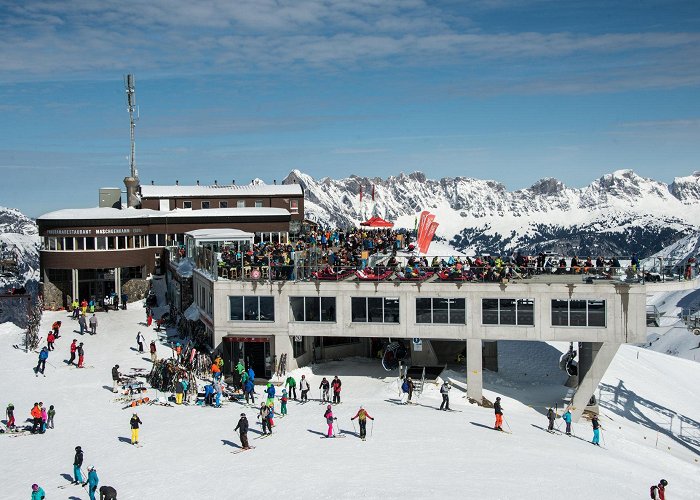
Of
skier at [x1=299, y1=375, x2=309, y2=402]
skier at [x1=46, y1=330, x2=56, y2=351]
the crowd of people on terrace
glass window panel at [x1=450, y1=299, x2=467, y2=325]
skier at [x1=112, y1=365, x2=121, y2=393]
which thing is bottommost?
skier at [x1=299, y1=375, x2=309, y2=402]

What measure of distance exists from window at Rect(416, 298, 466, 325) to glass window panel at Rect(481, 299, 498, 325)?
108 centimetres

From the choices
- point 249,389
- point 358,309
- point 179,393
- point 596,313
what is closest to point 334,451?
point 249,389

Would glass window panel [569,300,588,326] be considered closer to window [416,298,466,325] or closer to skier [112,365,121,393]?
window [416,298,466,325]

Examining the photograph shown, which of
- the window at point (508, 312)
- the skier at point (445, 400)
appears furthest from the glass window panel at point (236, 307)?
the window at point (508, 312)

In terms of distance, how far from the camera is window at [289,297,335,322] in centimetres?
4238

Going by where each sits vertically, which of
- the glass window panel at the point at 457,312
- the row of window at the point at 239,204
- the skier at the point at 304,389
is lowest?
the skier at the point at 304,389

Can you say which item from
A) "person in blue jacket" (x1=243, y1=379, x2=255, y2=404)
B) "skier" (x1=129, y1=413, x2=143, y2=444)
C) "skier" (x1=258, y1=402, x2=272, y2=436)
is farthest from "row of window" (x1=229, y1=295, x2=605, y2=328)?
"skier" (x1=129, y1=413, x2=143, y2=444)

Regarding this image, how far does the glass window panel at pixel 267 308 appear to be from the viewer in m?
42.5

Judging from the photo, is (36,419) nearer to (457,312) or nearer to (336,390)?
(336,390)

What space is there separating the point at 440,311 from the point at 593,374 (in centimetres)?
879

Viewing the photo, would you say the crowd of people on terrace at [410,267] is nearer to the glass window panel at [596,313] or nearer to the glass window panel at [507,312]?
the glass window panel at [507,312]

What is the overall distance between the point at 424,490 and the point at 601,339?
59.4 feet

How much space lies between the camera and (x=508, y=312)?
133ft

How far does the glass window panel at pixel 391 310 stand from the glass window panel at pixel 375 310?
0.73 feet
